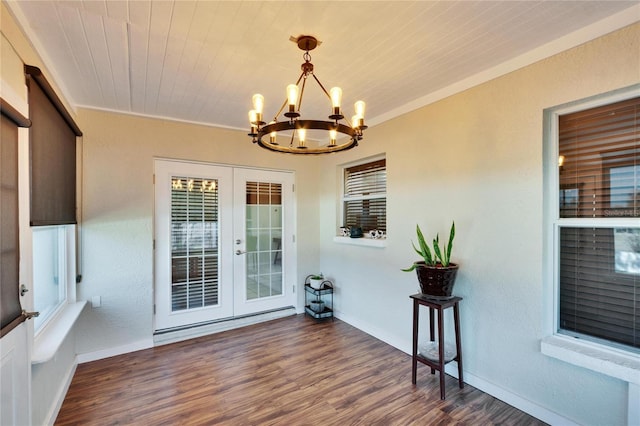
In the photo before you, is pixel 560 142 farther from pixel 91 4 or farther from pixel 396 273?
pixel 91 4

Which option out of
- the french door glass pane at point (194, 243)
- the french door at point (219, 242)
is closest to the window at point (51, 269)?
the french door at point (219, 242)

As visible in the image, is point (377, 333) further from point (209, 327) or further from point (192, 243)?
point (192, 243)

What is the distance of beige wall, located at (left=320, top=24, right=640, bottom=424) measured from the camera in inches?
72.7

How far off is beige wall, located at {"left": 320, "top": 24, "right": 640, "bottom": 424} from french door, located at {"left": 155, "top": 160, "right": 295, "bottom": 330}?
1.68m

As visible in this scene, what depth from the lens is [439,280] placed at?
236 centimetres

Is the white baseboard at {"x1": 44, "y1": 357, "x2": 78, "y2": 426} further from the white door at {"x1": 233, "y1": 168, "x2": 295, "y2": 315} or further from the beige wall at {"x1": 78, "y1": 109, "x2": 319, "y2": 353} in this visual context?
the white door at {"x1": 233, "y1": 168, "x2": 295, "y2": 315}

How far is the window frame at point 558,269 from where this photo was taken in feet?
5.67

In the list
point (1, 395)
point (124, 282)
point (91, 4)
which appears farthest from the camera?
point (124, 282)

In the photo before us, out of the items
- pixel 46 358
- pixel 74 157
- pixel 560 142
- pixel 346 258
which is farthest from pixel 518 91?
pixel 74 157

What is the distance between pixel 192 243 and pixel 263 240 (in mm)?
899

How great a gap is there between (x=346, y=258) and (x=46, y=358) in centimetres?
293

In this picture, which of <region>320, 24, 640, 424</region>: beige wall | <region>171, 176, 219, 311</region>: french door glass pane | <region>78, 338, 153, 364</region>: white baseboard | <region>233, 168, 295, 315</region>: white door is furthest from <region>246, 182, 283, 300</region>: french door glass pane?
<region>320, 24, 640, 424</region>: beige wall

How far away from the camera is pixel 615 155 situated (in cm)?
Answer: 185

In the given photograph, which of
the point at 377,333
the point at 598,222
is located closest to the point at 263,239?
the point at 377,333
